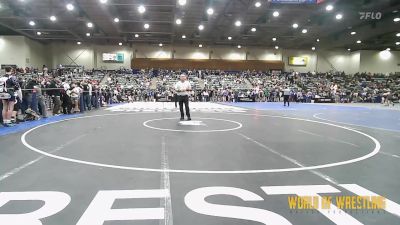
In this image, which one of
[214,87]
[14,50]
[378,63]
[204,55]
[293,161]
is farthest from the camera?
[378,63]

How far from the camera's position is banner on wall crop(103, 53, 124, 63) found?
4531 centimetres

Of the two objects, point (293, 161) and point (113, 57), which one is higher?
point (113, 57)

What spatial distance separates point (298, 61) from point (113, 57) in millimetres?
27492

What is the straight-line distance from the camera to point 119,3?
83.9 feet

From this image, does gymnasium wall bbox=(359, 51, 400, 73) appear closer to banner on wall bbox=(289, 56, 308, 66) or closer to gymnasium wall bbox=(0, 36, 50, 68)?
banner on wall bbox=(289, 56, 308, 66)

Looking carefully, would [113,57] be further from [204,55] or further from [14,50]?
[204,55]

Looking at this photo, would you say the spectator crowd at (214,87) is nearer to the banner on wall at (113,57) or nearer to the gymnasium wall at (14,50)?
the gymnasium wall at (14,50)

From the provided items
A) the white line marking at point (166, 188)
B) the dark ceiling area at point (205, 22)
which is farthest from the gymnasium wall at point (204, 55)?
the white line marking at point (166, 188)

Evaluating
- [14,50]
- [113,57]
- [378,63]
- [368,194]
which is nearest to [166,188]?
[368,194]

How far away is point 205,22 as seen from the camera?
32.9 meters

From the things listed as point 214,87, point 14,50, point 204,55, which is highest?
point 204,55

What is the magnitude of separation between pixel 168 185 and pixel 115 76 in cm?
3725

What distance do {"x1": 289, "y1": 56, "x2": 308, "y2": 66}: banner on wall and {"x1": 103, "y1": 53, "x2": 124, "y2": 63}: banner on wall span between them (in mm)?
25141

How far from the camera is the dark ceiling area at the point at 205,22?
25500 mm
